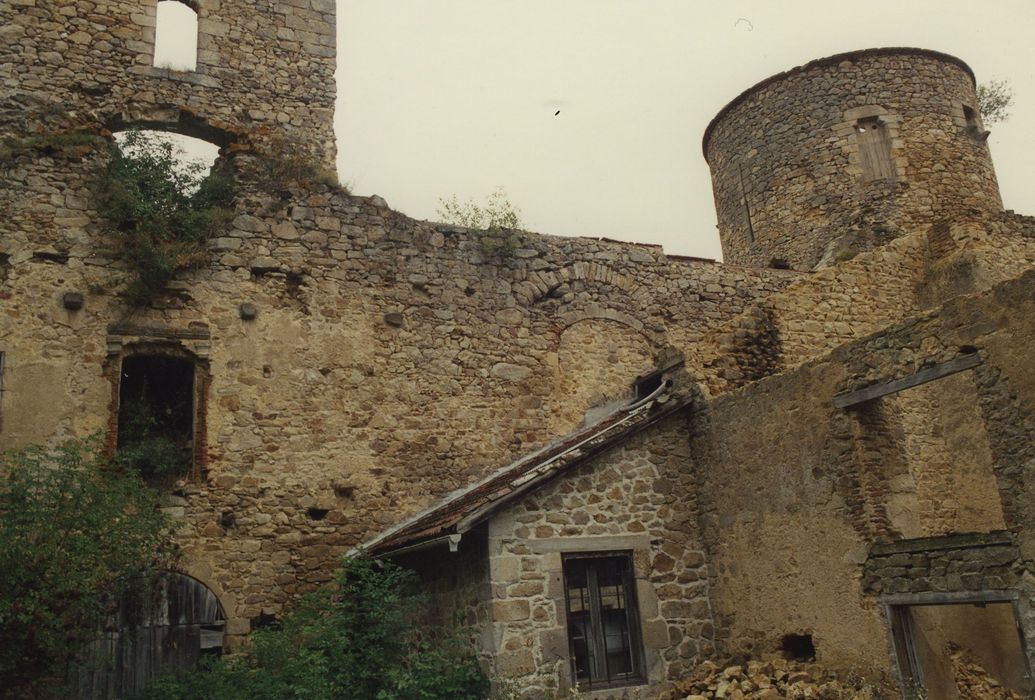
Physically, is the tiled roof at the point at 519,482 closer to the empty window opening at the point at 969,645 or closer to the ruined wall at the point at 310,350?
the ruined wall at the point at 310,350

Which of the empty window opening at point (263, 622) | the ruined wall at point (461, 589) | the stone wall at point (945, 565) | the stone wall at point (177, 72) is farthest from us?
the stone wall at point (177, 72)

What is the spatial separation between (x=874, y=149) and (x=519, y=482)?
10819 mm

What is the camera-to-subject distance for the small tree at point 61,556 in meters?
7.51

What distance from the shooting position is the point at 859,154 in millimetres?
15672

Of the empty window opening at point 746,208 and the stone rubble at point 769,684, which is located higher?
the empty window opening at point 746,208

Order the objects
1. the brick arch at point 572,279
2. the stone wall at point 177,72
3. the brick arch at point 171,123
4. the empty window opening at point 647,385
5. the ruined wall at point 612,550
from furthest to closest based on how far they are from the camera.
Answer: the brick arch at point 572,279
the brick arch at point 171,123
the stone wall at point 177,72
the empty window opening at point 647,385
the ruined wall at point 612,550

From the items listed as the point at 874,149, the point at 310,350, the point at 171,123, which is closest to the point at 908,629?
the point at 310,350

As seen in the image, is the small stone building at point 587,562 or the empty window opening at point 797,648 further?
the small stone building at point 587,562

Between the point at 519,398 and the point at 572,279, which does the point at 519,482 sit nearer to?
the point at 519,398

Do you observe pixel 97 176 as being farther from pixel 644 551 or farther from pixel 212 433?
pixel 644 551

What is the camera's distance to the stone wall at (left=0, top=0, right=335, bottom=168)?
10.8m

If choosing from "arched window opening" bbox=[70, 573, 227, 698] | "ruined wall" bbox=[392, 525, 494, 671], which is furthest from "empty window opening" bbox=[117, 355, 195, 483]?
"ruined wall" bbox=[392, 525, 494, 671]

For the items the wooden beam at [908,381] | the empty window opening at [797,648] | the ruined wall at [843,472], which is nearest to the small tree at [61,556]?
the ruined wall at [843,472]

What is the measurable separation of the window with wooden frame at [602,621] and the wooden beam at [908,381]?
104 inches
